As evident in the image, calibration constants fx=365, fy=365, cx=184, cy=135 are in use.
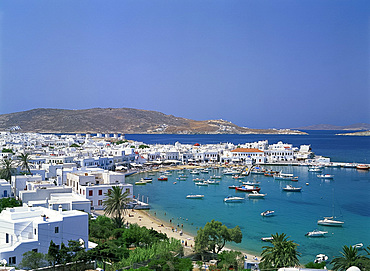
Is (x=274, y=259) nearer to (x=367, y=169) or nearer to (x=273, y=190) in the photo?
(x=273, y=190)

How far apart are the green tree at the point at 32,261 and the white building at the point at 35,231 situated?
791mm

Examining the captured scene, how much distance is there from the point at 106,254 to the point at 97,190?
17.2 metres

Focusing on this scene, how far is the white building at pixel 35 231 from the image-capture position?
15.3 meters

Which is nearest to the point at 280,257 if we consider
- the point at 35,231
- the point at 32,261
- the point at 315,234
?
the point at 32,261

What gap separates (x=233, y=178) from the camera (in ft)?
201

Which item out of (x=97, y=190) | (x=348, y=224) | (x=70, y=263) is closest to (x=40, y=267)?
(x=70, y=263)

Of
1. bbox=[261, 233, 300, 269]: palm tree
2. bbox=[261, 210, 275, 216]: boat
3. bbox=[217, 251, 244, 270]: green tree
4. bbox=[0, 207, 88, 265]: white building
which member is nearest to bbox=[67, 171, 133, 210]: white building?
bbox=[261, 210, 275, 216]: boat

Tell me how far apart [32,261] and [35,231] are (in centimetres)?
200

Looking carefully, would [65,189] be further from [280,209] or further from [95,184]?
[280,209]

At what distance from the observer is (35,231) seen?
16047mm

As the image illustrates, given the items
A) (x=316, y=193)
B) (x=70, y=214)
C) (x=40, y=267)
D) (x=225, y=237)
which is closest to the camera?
(x=40, y=267)

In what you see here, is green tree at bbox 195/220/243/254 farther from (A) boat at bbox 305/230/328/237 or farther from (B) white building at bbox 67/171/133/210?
(B) white building at bbox 67/171/133/210

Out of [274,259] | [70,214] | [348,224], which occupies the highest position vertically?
[70,214]

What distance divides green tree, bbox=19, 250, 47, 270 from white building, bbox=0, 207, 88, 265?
79 centimetres
